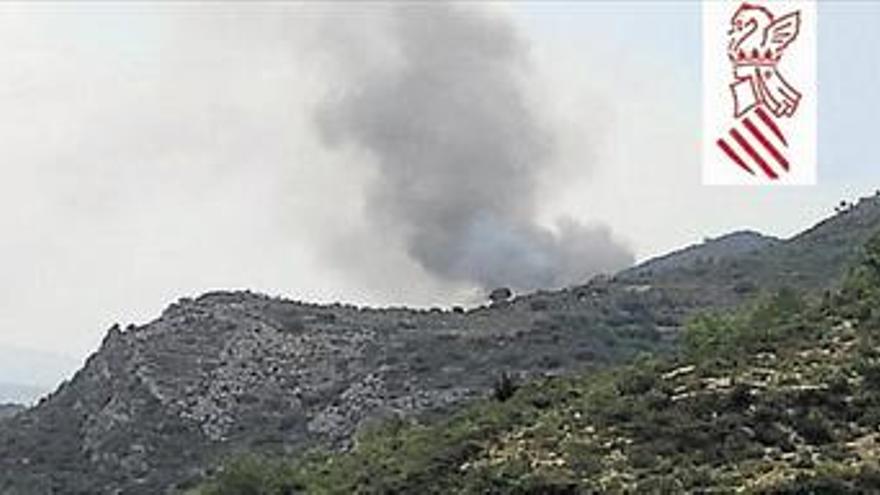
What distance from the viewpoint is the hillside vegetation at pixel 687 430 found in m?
29.6

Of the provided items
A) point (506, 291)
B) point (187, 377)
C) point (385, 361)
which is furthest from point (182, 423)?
point (506, 291)

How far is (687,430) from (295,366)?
6679cm

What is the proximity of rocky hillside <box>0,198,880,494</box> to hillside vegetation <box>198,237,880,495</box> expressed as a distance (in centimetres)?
3803

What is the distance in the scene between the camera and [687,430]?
105ft

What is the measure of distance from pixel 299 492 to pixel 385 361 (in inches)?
2152

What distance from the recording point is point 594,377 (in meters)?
42.7

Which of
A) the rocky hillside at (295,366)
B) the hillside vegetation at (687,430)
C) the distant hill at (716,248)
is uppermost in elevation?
the distant hill at (716,248)

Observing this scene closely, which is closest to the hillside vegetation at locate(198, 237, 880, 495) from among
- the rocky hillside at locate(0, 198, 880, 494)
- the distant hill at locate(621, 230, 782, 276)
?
the rocky hillside at locate(0, 198, 880, 494)

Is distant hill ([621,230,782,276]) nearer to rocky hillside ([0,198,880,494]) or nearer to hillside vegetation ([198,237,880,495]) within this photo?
rocky hillside ([0,198,880,494])

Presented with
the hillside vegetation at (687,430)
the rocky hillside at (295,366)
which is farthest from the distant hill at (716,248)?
the hillside vegetation at (687,430)

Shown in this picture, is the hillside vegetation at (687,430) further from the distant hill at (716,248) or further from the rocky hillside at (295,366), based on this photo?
the distant hill at (716,248)

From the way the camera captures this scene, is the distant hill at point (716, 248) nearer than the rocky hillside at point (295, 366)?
No

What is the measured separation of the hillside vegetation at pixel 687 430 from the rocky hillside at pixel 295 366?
1497 inches

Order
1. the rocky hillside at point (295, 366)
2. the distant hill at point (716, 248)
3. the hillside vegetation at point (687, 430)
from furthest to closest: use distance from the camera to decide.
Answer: the distant hill at point (716, 248) < the rocky hillside at point (295, 366) < the hillside vegetation at point (687, 430)
